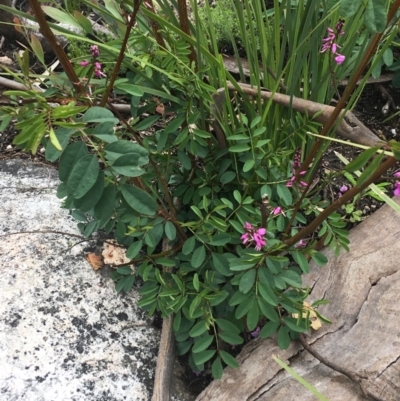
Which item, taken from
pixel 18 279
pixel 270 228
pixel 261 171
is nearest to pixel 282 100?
pixel 261 171

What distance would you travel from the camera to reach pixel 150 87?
1145mm

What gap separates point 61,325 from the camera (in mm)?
1345

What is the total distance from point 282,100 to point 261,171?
0.21 m

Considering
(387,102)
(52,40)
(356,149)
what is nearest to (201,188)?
(52,40)

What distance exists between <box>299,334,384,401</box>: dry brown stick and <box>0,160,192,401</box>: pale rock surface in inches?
13.9

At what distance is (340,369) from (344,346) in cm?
8

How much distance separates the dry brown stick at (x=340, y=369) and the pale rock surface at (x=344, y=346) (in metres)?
0.01

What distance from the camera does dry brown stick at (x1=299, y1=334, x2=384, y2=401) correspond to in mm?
1165

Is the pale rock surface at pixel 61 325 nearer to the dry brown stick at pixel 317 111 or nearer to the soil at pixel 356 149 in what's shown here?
the soil at pixel 356 149

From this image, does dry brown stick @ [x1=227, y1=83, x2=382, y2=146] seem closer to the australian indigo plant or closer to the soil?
the australian indigo plant

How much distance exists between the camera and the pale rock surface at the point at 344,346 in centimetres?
119

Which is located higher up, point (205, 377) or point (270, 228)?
point (270, 228)

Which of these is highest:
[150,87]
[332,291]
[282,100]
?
[282,100]

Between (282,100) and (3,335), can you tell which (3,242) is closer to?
(3,335)
